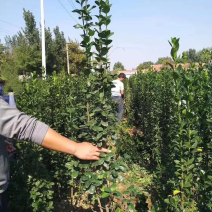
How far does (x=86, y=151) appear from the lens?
1551 millimetres

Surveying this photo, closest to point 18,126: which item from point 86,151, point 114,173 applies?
point 86,151

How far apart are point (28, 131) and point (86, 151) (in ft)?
1.22

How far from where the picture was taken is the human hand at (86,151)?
1515mm

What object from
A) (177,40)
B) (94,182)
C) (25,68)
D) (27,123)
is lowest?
(94,182)

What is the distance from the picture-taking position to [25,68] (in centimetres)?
2900

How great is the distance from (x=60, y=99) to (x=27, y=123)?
3.75m

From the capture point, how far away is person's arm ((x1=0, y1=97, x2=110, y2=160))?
141 centimetres

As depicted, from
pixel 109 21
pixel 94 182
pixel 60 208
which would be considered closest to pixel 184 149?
pixel 94 182

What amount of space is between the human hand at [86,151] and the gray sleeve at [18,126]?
9.0 inches

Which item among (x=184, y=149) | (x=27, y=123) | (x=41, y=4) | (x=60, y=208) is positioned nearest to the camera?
(x=27, y=123)

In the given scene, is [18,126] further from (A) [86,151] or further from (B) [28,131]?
(A) [86,151]

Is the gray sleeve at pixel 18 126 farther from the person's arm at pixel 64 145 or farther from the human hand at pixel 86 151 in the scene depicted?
the human hand at pixel 86 151

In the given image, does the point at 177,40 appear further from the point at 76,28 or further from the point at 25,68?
the point at 25,68

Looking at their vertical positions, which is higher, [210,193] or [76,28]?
[76,28]
